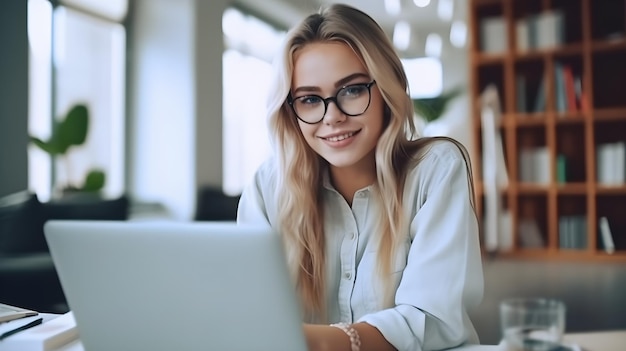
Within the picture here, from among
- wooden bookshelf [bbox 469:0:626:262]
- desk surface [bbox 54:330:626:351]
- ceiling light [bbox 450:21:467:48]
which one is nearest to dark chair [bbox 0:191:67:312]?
desk surface [bbox 54:330:626:351]

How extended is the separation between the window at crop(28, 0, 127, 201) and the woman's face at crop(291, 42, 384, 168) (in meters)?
1.51

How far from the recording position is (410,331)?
0.68 m

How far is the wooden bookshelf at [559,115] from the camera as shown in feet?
9.82

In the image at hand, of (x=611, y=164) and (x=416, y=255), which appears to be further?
(x=611, y=164)

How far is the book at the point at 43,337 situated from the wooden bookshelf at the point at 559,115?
110 inches

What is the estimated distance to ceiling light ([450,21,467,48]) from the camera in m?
3.54

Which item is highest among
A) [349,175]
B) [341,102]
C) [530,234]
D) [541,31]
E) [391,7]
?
[541,31]

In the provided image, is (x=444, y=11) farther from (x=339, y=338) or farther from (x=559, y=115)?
(x=339, y=338)

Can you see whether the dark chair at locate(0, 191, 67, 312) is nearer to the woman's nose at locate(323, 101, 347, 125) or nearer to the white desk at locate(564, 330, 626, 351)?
the woman's nose at locate(323, 101, 347, 125)

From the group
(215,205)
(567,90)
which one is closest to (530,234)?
(567,90)

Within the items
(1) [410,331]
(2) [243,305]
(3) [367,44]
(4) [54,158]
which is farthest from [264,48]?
(2) [243,305]

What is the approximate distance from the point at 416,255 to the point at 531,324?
236 millimetres

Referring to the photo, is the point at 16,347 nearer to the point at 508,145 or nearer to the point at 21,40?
the point at 21,40

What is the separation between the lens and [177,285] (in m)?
0.49
